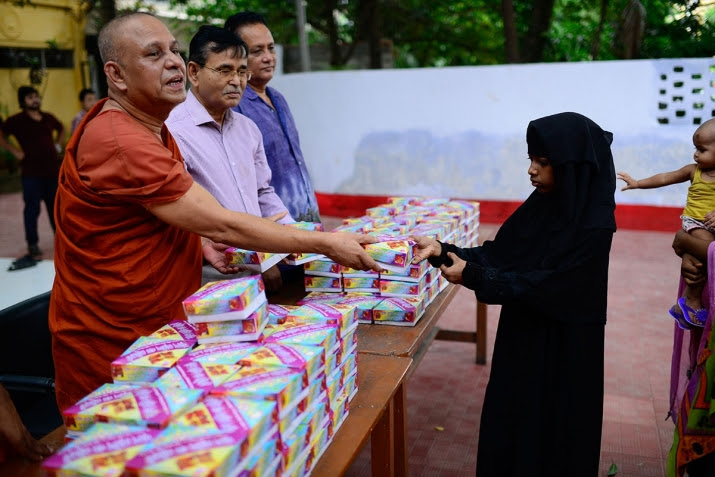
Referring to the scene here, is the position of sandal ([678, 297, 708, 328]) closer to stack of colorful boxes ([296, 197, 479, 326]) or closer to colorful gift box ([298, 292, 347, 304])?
stack of colorful boxes ([296, 197, 479, 326])

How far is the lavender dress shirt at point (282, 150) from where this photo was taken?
347 centimetres

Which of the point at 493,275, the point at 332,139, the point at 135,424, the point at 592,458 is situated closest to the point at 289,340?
the point at 135,424

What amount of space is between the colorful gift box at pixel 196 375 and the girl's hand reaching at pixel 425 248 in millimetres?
1061

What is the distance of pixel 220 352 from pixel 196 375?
0.43ft

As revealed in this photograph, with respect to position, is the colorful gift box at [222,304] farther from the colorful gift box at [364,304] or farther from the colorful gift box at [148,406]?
the colorful gift box at [364,304]

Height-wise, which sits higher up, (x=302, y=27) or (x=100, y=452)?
(x=302, y=27)

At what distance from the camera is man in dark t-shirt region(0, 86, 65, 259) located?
727 centimetres

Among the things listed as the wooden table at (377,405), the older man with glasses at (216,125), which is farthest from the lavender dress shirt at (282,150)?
the wooden table at (377,405)

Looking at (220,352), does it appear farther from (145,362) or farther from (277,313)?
(277,313)

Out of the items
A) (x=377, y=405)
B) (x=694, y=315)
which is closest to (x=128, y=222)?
(x=377, y=405)

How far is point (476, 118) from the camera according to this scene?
8.21 metres

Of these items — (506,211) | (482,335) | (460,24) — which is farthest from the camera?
(460,24)

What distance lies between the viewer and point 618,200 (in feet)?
25.3

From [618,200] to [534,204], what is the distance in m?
5.88
